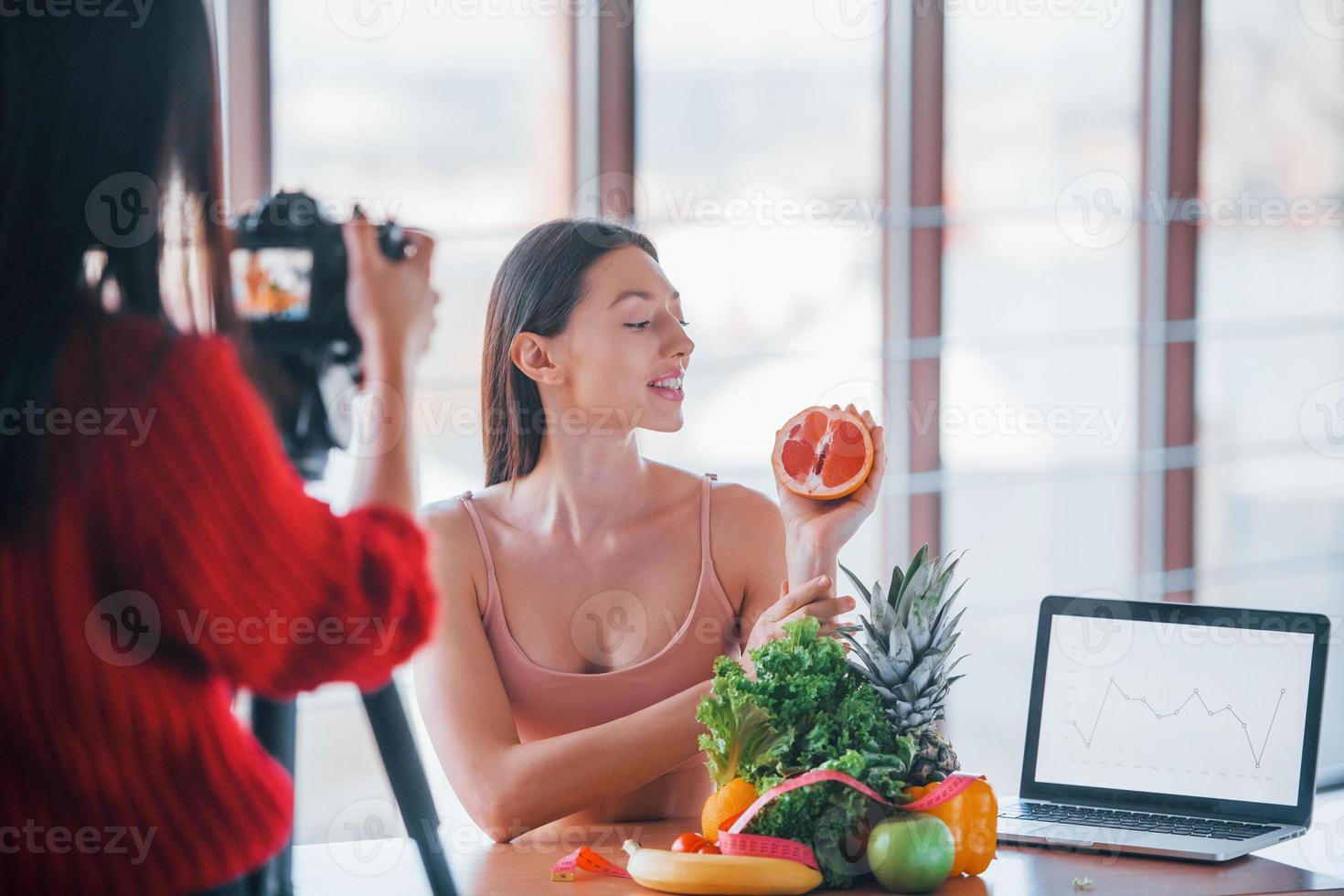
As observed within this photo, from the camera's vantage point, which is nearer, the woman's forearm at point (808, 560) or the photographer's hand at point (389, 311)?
the woman's forearm at point (808, 560)

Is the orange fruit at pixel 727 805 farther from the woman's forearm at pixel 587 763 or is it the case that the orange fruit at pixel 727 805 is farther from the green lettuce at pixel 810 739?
the woman's forearm at pixel 587 763

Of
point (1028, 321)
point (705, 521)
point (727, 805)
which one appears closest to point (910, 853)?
point (727, 805)

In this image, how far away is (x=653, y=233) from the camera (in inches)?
131

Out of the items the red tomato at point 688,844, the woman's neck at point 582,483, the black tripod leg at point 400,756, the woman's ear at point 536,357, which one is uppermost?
the woman's ear at point 536,357

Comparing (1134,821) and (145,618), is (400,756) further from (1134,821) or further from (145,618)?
(1134,821)

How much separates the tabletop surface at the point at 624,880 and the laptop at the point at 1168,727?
0.12ft

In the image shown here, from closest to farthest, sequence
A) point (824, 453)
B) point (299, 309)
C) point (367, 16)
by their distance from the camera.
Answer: point (824, 453)
point (299, 309)
point (367, 16)

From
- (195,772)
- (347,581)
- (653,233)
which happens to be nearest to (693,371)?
(653,233)

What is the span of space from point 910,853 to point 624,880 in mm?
329

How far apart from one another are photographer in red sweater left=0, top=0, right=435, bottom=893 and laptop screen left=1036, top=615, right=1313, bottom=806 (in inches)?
39.7

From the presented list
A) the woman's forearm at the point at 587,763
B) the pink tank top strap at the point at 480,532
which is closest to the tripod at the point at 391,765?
the woman's forearm at the point at 587,763

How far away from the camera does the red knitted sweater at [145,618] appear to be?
146cm

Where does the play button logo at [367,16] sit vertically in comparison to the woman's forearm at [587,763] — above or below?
above

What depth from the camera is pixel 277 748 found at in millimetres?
1699
